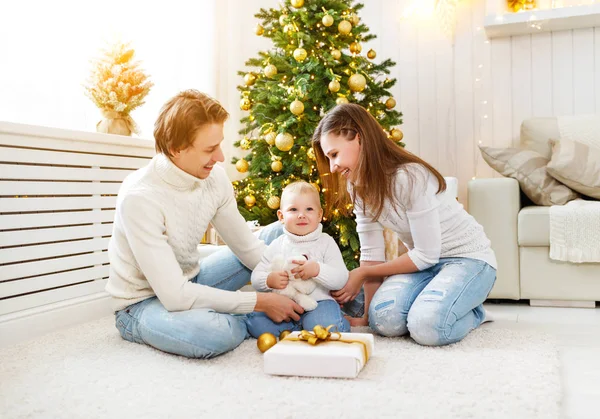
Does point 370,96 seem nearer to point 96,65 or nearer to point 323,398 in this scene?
point 96,65

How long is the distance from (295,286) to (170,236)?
0.39 m

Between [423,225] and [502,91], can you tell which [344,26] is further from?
[423,225]

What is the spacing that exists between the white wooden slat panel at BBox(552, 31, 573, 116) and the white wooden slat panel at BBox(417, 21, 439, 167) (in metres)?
0.65

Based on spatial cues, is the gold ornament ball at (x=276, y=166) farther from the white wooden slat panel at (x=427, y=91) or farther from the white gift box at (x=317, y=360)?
the white gift box at (x=317, y=360)

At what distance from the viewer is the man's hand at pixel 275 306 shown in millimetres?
1625

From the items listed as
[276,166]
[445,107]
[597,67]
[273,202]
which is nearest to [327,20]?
[276,166]

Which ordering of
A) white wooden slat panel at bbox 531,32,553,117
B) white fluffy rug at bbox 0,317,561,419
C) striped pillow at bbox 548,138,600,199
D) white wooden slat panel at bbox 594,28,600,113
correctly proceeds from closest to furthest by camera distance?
white fluffy rug at bbox 0,317,561,419 → striped pillow at bbox 548,138,600,199 → white wooden slat panel at bbox 594,28,600,113 → white wooden slat panel at bbox 531,32,553,117

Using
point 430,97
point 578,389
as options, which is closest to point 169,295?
point 578,389

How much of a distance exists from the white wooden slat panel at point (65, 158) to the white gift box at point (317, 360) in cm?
108

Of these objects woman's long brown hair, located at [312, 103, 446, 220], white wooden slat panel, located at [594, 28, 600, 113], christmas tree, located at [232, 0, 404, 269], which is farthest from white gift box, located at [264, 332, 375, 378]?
white wooden slat panel, located at [594, 28, 600, 113]

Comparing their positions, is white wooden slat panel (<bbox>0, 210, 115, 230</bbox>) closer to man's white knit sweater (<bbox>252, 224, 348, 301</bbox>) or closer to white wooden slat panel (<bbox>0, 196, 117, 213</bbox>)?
white wooden slat panel (<bbox>0, 196, 117, 213</bbox>)

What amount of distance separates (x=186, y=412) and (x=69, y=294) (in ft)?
3.71

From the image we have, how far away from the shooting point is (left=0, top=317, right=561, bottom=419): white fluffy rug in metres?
1.15

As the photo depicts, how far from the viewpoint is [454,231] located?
1.85 meters
